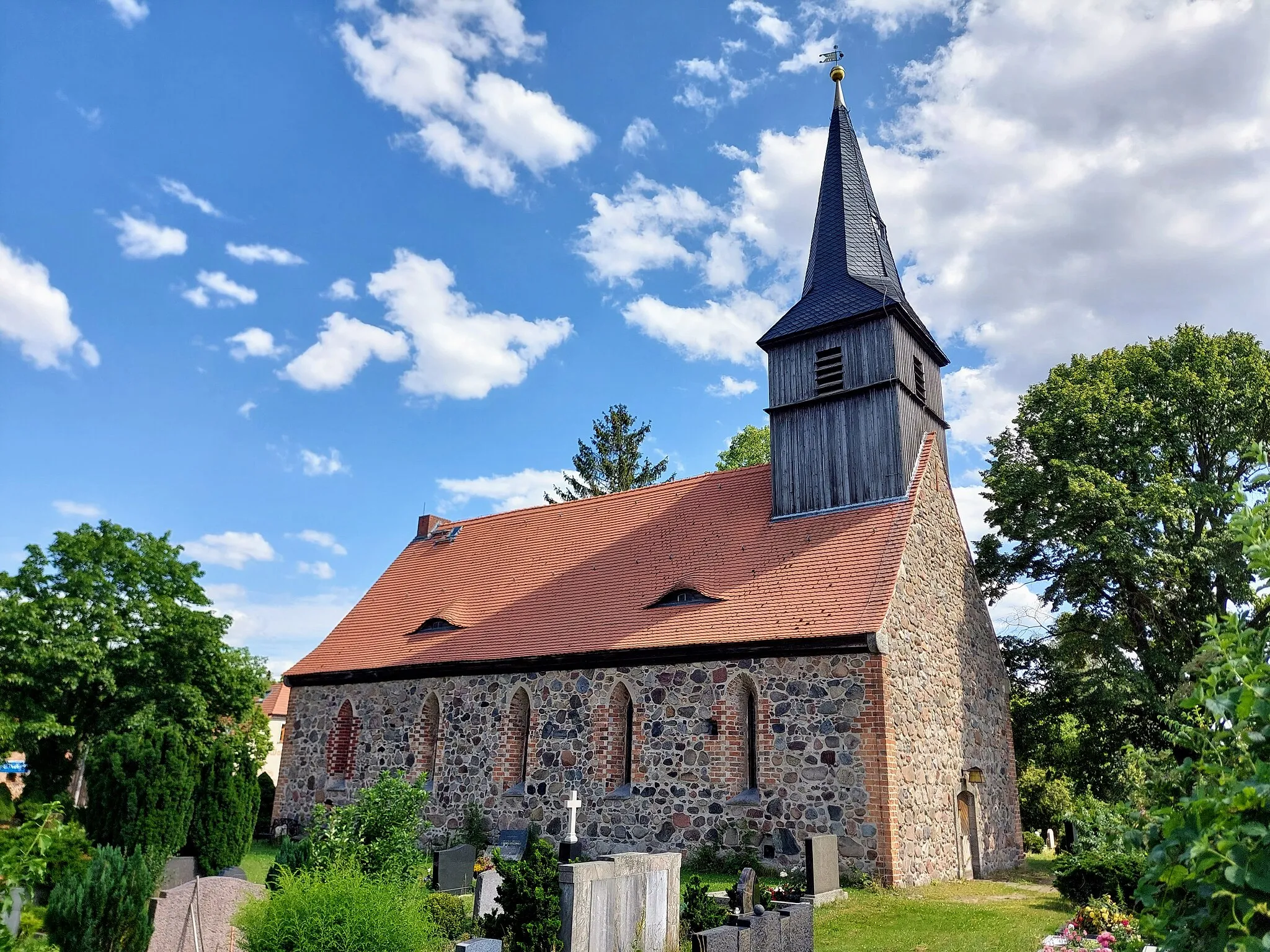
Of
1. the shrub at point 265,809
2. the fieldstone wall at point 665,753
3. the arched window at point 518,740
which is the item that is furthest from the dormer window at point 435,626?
the shrub at point 265,809

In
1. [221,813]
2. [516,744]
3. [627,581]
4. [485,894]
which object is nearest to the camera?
[485,894]

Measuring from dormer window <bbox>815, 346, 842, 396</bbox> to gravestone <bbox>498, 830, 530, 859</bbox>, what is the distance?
32.9 feet

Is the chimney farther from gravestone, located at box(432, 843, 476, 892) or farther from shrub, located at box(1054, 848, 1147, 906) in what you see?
shrub, located at box(1054, 848, 1147, 906)

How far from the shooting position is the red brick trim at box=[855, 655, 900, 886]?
1198 cm

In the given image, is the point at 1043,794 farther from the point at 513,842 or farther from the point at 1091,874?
the point at 513,842

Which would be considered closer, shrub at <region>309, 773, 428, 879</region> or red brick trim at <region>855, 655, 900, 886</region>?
shrub at <region>309, 773, 428, 879</region>

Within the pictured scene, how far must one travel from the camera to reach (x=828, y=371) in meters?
17.0

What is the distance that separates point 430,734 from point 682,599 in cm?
653

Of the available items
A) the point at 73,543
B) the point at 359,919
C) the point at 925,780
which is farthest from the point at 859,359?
the point at 73,543

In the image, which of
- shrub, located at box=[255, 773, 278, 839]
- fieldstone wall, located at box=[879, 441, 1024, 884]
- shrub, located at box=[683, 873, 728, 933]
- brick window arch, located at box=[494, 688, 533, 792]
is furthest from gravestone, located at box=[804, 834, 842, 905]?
shrub, located at box=[255, 773, 278, 839]

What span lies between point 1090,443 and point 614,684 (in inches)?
460

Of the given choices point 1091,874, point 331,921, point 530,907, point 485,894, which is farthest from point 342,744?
point 1091,874

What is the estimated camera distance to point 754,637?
13.8 metres

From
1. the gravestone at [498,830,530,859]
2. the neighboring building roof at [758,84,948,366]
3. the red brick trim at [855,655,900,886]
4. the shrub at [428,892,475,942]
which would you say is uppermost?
the neighboring building roof at [758,84,948,366]
